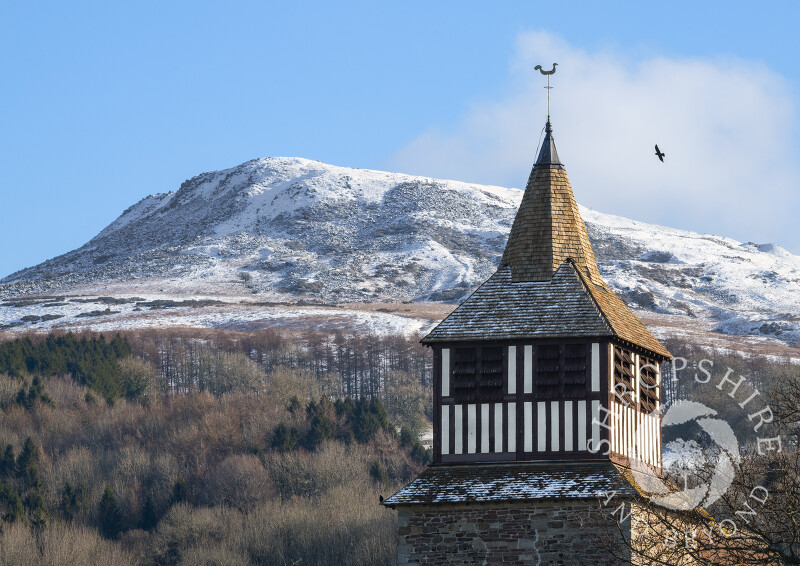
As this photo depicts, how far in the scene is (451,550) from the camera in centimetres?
3034

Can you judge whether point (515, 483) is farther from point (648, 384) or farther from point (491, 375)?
point (648, 384)

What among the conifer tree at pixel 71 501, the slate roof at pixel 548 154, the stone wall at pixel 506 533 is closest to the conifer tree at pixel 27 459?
the conifer tree at pixel 71 501

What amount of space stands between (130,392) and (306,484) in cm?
4311

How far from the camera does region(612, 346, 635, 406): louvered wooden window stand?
107 ft

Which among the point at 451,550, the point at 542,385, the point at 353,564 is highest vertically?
the point at 542,385

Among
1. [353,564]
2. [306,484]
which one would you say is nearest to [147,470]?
[306,484]

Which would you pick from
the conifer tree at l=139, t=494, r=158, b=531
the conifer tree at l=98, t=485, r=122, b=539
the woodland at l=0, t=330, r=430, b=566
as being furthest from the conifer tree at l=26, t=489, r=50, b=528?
the conifer tree at l=139, t=494, r=158, b=531

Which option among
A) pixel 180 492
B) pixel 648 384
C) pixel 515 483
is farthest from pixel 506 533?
pixel 180 492

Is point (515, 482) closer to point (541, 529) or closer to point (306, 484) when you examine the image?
point (541, 529)

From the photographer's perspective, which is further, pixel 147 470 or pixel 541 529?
pixel 147 470

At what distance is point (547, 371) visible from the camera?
106ft

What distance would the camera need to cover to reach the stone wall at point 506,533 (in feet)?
97.3

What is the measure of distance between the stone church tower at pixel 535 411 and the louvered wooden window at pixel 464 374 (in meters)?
0.02

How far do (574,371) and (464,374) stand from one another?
2.11m
